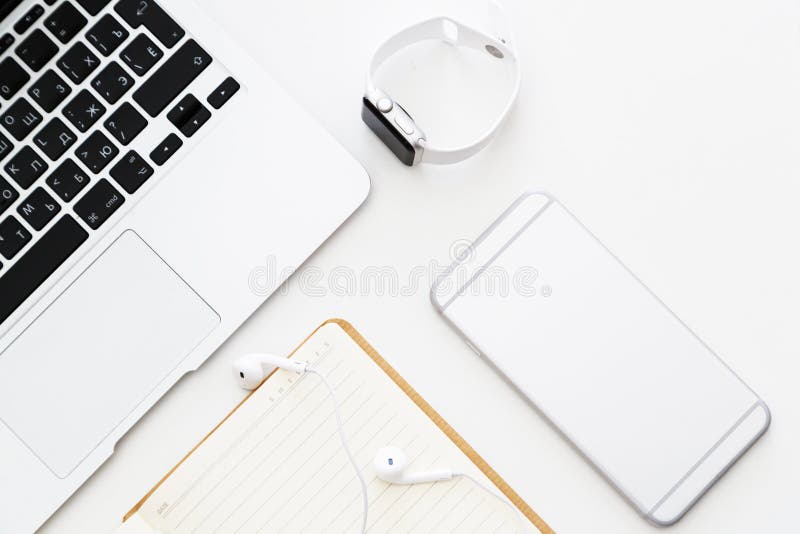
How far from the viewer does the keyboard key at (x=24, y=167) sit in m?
0.68

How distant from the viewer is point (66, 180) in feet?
2.23

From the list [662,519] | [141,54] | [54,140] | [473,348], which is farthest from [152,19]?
[662,519]

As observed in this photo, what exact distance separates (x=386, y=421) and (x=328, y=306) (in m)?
0.12

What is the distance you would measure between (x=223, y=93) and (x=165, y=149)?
8cm

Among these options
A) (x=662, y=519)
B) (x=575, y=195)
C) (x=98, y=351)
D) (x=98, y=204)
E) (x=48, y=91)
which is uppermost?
(x=48, y=91)

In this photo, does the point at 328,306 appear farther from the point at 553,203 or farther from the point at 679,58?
the point at 679,58

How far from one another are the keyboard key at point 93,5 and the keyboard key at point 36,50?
4 centimetres

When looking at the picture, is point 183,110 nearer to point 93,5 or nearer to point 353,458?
point 93,5

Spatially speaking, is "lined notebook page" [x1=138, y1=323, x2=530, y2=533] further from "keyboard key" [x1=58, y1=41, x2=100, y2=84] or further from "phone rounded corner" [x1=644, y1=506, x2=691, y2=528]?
"keyboard key" [x1=58, y1=41, x2=100, y2=84]

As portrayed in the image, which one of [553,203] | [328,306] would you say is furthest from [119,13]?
[553,203]

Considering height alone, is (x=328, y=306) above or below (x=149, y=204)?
below

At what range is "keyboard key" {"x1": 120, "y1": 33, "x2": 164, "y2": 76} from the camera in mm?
693

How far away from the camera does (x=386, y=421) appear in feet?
2.35

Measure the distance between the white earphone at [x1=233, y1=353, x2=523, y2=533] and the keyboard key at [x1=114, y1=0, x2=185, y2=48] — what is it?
1.00ft
